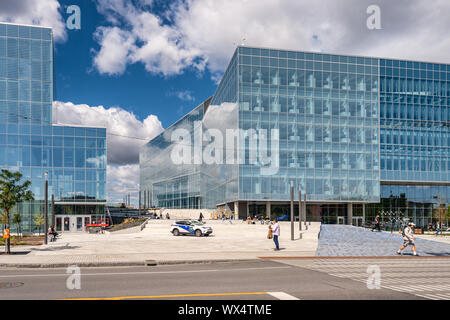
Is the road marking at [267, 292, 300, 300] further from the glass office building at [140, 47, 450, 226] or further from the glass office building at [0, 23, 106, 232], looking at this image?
the glass office building at [0, 23, 106, 232]

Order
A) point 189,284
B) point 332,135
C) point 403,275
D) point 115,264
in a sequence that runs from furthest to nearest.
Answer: point 332,135
point 115,264
point 403,275
point 189,284

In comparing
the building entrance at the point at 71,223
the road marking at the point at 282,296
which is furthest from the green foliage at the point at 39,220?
the road marking at the point at 282,296

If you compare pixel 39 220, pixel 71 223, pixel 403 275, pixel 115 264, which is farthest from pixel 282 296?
pixel 71 223

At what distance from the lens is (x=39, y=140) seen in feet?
202

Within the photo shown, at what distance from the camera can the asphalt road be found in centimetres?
966

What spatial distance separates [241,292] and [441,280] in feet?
21.6

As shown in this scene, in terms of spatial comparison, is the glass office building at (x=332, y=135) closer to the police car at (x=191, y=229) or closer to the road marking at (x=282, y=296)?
the police car at (x=191, y=229)

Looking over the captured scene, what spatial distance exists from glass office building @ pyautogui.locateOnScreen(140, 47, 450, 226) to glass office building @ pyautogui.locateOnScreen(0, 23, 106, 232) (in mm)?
23101

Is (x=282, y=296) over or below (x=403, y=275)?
over

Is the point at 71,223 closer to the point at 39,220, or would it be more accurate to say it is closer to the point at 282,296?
the point at 39,220

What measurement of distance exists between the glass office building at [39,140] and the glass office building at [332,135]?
23101mm

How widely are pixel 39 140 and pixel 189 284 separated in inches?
2264
